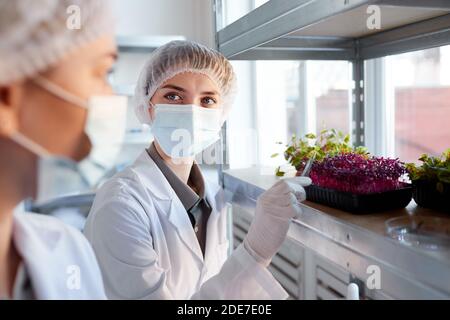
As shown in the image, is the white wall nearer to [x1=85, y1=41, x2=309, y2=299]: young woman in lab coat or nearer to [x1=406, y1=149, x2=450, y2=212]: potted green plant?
[x1=85, y1=41, x2=309, y2=299]: young woman in lab coat

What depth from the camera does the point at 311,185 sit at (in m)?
0.89

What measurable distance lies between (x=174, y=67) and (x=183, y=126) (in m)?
0.12

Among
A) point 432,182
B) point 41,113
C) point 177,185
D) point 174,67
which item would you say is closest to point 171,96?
point 174,67

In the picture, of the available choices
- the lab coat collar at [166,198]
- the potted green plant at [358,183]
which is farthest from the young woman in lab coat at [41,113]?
the potted green plant at [358,183]

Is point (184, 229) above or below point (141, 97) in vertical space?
below

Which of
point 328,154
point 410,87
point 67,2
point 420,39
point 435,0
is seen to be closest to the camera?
point 67,2

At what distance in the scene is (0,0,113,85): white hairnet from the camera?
0.43 meters

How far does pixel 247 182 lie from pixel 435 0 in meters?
0.54

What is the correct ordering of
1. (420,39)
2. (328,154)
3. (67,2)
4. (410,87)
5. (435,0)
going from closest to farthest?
(67,2) < (435,0) < (328,154) < (420,39) < (410,87)

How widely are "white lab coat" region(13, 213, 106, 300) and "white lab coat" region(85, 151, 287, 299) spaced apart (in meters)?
0.06

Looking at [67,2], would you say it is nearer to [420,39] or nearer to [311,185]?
[311,185]

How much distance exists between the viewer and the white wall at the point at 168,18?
73cm

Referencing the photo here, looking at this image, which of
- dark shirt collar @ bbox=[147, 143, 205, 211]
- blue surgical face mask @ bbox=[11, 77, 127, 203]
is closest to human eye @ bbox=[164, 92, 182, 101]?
dark shirt collar @ bbox=[147, 143, 205, 211]

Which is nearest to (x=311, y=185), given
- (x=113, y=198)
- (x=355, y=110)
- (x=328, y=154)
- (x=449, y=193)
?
(x=328, y=154)
